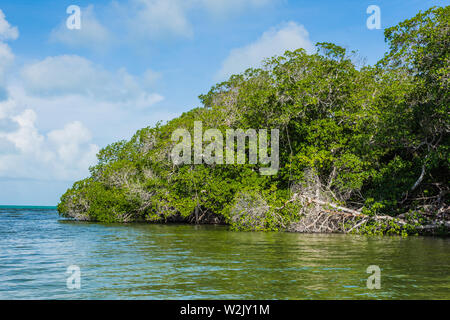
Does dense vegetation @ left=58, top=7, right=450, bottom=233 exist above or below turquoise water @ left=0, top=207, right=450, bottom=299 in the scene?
above

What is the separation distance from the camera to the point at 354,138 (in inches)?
824

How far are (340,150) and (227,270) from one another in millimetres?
15110

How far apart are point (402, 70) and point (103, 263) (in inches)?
602

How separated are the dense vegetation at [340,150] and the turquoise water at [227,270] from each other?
526 cm

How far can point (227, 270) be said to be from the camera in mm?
9312

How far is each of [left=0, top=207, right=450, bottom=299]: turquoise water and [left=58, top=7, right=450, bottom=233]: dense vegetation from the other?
5.26 meters

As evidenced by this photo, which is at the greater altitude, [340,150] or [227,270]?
[340,150]

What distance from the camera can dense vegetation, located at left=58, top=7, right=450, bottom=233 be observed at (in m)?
17.5

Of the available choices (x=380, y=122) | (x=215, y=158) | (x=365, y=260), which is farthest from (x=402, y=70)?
(x=215, y=158)

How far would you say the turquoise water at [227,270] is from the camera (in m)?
7.14

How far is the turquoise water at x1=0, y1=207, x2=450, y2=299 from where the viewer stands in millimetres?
7137

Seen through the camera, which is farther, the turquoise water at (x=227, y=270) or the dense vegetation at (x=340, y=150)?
the dense vegetation at (x=340, y=150)

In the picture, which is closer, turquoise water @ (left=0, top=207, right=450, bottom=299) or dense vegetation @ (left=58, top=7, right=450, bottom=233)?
turquoise water @ (left=0, top=207, right=450, bottom=299)

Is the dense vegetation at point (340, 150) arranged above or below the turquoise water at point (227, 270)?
above
